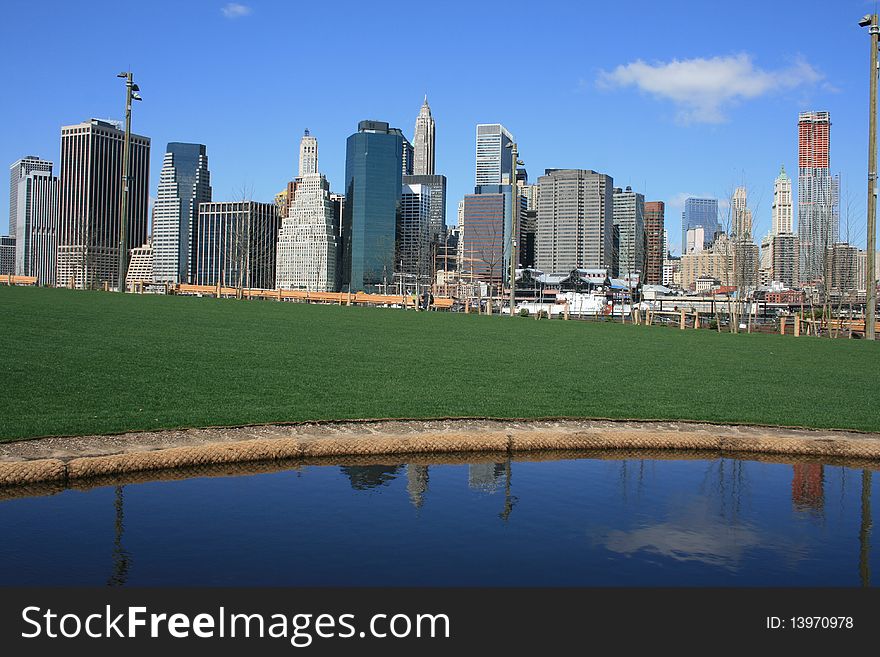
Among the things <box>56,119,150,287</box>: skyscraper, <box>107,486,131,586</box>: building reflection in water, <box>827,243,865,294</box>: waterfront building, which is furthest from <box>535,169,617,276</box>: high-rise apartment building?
<box>107,486,131,586</box>: building reflection in water

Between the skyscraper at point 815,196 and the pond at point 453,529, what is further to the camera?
the skyscraper at point 815,196

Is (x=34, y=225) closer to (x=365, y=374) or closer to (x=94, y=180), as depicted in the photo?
(x=94, y=180)

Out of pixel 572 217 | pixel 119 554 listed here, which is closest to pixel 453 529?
pixel 119 554

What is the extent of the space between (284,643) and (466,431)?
6234 mm

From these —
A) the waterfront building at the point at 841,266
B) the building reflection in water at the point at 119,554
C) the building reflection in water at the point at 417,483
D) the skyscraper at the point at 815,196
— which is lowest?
the building reflection in water at the point at 119,554

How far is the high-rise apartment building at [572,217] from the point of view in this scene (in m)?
177

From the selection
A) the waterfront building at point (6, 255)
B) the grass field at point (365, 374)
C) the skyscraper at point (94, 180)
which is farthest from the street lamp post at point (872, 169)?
the waterfront building at point (6, 255)

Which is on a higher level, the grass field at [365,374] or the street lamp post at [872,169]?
the street lamp post at [872,169]

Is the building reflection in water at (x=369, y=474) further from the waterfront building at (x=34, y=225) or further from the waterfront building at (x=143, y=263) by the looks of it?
the waterfront building at (x=143, y=263)

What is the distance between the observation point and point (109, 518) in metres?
7.48

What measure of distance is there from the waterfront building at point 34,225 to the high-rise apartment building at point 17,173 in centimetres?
338

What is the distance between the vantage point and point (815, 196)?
94.2m

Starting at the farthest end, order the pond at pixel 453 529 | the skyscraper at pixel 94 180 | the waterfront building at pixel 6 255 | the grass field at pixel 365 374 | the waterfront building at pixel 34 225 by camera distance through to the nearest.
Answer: the waterfront building at pixel 6 255 → the waterfront building at pixel 34 225 → the skyscraper at pixel 94 180 → the grass field at pixel 365 374 → the pond at pixel 453 529

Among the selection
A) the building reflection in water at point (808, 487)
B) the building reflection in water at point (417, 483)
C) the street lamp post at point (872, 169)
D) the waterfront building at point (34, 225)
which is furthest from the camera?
the waterfront building at point (34, 225)
